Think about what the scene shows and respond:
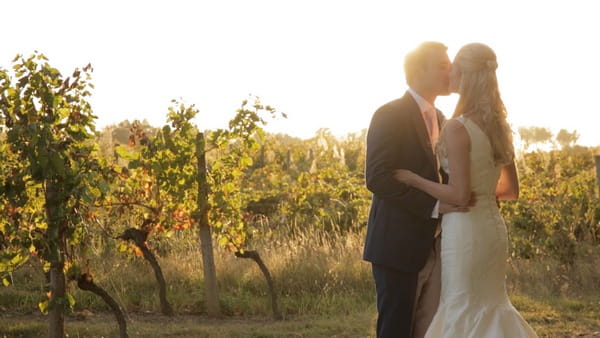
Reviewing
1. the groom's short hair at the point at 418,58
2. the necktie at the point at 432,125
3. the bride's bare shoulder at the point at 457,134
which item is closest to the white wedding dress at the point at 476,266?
the bride's bare shoulder at the point at 457,134

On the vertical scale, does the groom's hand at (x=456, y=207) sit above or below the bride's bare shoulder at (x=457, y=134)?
below

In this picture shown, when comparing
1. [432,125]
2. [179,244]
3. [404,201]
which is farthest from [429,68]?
[179,244]

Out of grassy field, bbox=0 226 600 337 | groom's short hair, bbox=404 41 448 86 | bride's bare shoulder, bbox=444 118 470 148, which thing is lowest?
grassy field, bbox=0 226 600 337

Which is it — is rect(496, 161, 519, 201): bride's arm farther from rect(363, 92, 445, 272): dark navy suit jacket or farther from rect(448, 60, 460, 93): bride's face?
rect(448, 60, 460, 93): bride's face

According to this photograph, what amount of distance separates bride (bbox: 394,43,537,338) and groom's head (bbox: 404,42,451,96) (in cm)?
17

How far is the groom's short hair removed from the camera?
15.2 feet

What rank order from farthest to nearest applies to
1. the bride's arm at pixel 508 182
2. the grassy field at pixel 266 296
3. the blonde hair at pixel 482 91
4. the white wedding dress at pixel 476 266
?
the grassy field at pixel 266 296 < the bride's arm at pixel 508 182 < the white wedding dress at pixel 476 266 < the blonde hair at pixel 482 91

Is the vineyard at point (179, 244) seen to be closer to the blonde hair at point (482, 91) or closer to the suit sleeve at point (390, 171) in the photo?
the suit sleeve at point (390, 171)

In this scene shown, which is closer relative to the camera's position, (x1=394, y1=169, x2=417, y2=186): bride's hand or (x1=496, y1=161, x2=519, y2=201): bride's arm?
(x1=394, y1=169, x2=417, y2=186): bride's hand

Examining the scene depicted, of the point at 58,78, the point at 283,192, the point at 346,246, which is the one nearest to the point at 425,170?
the point at 58,78

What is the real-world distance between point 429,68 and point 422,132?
1.10 feet

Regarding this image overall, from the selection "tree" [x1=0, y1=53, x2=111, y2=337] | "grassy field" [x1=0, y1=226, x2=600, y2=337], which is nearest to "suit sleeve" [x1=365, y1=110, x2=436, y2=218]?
"tree" [x1=0, y1=53, x2=111, y2=337]

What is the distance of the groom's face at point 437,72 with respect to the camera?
15.3 feet

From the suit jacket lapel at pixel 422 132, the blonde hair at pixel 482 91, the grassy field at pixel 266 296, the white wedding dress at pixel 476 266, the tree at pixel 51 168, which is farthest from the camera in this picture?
the grassy field at pixel 266 296
